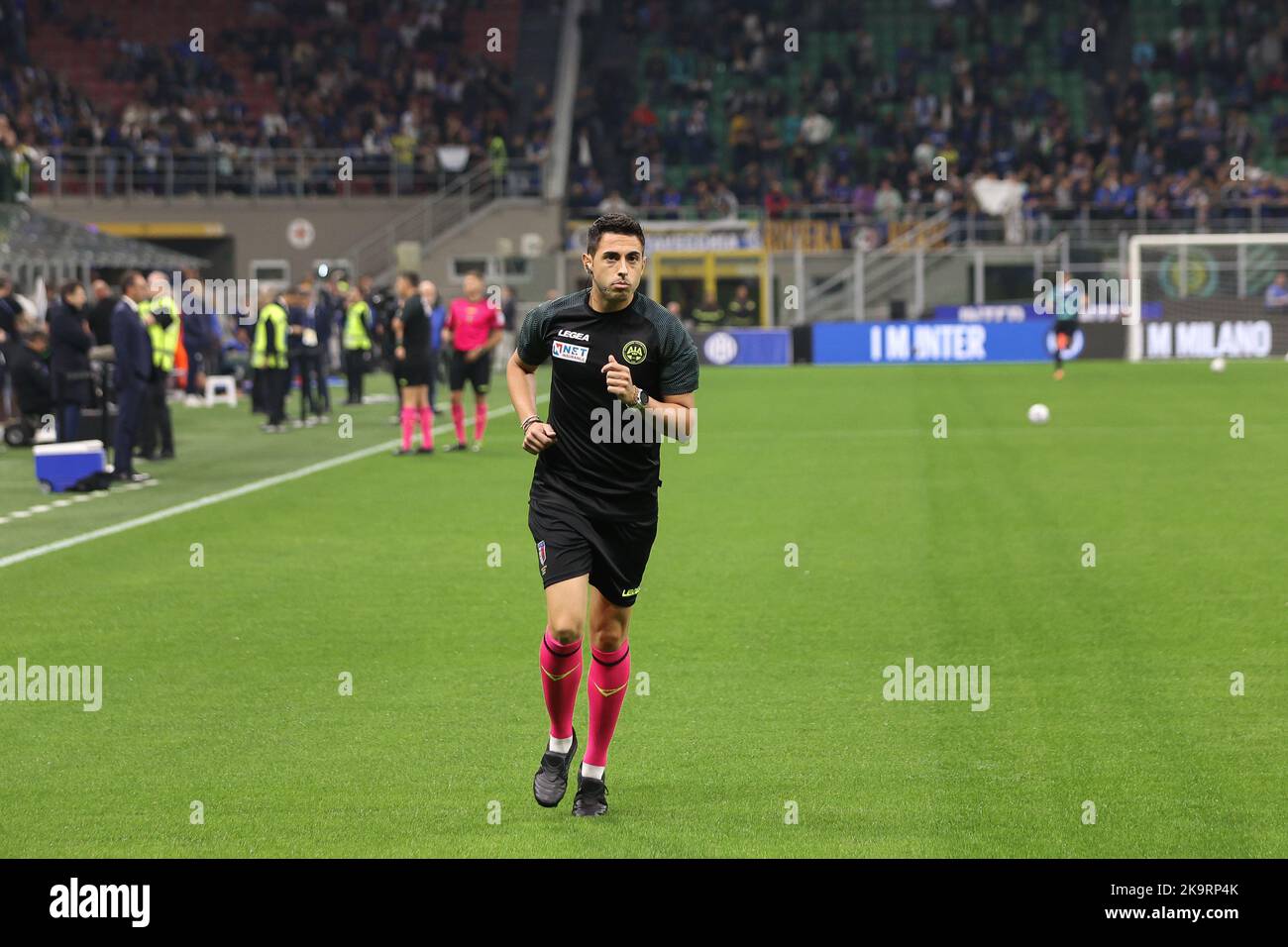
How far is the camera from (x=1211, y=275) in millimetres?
43750

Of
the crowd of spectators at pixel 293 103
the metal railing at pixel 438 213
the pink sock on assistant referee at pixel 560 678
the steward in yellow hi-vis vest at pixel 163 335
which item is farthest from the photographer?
the crowd of spectators at pixel 293 103

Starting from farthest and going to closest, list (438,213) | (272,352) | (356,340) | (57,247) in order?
(438,213) → (57,247) → (356,340) → (272,352)

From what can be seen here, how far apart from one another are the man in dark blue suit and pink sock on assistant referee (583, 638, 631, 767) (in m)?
13.4

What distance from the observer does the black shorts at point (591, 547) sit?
6.70 m

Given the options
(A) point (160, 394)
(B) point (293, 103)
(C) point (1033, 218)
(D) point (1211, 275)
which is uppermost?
(B) point (293, 103)

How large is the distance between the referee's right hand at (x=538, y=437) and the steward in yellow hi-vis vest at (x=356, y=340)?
24471 mm

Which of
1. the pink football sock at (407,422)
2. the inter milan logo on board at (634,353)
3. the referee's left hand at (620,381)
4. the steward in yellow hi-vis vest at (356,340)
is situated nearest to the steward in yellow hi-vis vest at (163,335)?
the pink football sock at (407,422)

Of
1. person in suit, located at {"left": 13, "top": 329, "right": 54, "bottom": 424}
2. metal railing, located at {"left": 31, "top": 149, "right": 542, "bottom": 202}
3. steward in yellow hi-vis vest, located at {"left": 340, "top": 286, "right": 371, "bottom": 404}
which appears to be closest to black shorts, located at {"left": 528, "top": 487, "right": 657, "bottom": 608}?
person in suit, located at {"left": 13, "top": 329, "right": 54, "bottom": 424}

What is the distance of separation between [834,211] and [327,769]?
43.3 m

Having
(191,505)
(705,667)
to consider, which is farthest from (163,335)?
(705,667)

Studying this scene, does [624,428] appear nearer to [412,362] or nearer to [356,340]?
[412,362]

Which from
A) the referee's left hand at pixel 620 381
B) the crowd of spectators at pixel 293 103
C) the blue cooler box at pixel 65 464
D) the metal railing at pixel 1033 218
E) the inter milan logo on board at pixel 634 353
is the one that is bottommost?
the blue cooler box at pixel 65 464

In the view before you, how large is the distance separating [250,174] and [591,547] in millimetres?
45638

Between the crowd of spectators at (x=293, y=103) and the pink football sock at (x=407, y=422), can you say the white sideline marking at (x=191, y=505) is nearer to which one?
the pink football sock at (x=407, y=422)
